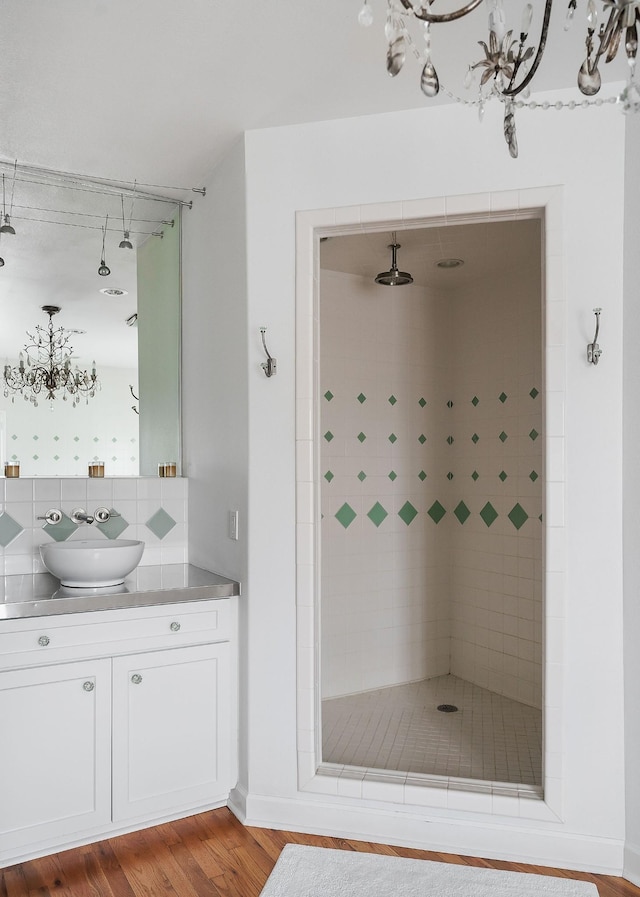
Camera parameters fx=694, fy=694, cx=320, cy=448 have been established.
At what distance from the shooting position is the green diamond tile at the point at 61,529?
3049mm

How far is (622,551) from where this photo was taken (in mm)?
2369

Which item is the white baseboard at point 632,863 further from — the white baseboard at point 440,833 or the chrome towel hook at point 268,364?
Answer: the chrome towel hook at point 268,364

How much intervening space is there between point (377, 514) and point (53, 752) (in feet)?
7.30

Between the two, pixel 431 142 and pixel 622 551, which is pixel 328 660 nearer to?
pixel 622 551

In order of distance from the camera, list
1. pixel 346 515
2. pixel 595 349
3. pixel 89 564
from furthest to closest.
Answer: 1. pixel 346 515
2. pixel 89 564
3. pixel 595 349

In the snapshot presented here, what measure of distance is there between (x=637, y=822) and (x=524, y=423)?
212cm

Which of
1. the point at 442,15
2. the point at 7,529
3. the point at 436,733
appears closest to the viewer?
the point at 442,15

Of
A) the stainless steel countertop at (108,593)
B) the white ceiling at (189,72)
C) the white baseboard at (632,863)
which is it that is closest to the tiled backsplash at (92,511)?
the stainless steel countertop at (108,593)

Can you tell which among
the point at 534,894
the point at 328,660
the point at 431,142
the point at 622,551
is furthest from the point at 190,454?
the point at 534,894

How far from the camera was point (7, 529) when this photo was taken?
117 inches

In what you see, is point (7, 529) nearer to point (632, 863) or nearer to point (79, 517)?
point (79, 517)

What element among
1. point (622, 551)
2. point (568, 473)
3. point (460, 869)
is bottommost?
point (460, 869)

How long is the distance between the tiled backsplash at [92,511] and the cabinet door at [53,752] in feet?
2.36

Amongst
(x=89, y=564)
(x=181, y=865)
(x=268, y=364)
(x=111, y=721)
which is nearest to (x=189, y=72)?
(x=268, y=364)
